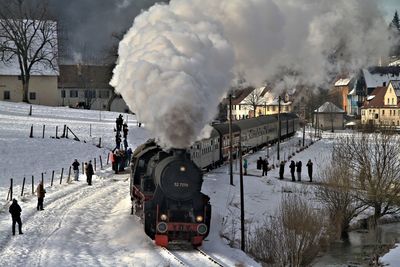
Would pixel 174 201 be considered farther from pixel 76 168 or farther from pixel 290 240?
pixel 76 168

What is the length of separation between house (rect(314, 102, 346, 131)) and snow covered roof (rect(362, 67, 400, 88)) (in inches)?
920

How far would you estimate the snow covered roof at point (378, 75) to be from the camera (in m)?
107

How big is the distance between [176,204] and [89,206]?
686cm

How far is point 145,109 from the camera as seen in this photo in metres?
16.9

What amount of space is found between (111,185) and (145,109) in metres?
11.2

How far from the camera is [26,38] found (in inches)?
2295

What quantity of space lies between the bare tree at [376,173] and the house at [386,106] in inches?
2299

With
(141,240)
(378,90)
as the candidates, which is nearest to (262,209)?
(141,240)

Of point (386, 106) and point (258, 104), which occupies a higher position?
point (258, 104)

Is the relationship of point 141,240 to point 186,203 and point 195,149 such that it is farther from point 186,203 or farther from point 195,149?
point 195,149

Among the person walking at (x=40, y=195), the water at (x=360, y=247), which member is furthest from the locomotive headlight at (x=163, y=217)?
the water at (x=360, y=247)

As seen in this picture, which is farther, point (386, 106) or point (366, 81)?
point (366, 81)

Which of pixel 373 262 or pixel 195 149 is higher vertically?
pixel 195 149

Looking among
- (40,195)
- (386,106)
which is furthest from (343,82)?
(40,195)
